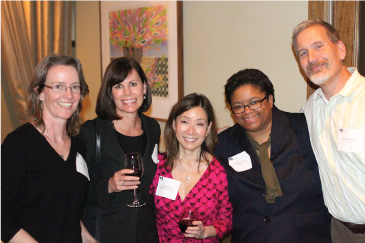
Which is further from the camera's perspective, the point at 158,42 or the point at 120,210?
the point at 158,42

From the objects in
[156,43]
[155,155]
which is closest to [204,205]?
[155,155]

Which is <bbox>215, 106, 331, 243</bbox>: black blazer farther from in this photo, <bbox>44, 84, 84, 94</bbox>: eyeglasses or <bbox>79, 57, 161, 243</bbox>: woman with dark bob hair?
<bbox>44, 84, 84, 94</bbox>: eyeglasses

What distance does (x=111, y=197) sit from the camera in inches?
97.3

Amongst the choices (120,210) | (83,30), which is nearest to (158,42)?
(83,30)

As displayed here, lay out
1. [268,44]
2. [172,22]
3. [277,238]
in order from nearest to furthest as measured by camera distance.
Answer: [277,238] → [268,44] → [172,22]

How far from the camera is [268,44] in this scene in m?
3.12

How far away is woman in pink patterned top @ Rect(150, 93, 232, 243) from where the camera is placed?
2434 millimetres

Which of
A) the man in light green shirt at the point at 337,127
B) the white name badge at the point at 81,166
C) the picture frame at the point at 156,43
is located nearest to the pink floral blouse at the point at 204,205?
the white name badge at the point at 81,166

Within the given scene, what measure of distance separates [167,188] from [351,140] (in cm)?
115

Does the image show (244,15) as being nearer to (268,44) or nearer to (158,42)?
(268,44)

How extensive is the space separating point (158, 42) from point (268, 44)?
51.4 inches

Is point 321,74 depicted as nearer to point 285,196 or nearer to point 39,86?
point 285,196

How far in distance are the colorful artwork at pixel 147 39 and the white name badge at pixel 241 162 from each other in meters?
1.61

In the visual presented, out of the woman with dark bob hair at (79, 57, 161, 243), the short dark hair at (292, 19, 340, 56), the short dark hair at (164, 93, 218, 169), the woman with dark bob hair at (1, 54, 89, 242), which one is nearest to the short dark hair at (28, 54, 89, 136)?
the woman with dark bob hair at (1, 54, 89, 242)
